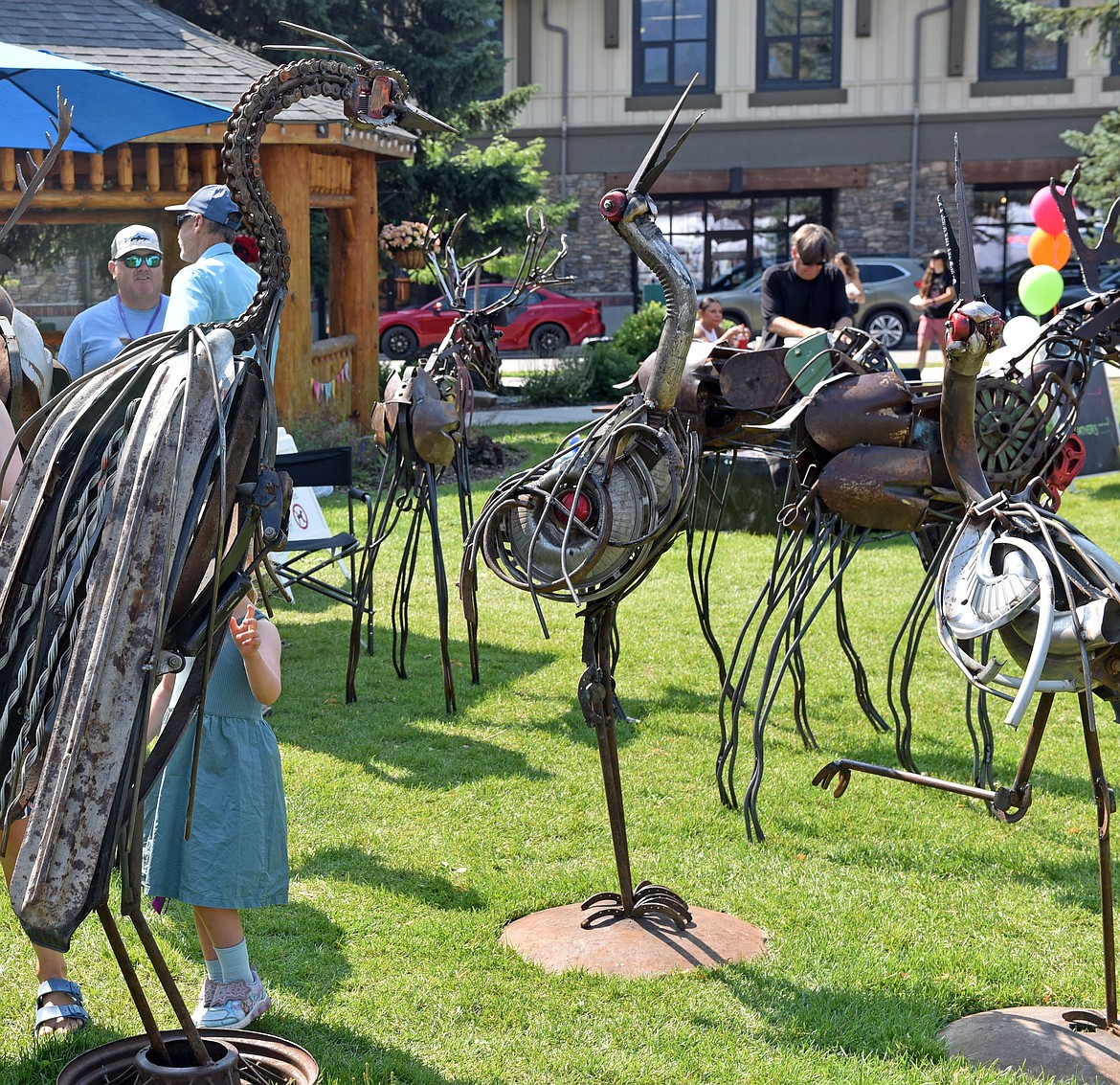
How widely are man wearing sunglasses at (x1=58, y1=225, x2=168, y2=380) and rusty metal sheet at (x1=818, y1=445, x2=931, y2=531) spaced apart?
318 cm

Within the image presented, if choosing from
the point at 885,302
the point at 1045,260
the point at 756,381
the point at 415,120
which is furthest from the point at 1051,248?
the point at 885,302

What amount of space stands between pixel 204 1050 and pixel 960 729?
425cm

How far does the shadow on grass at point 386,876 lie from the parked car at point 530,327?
759 inches

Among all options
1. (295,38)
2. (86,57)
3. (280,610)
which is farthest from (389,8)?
(280,610)

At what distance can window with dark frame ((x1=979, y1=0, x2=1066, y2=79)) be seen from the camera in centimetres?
2595

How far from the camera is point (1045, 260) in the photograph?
408 inches

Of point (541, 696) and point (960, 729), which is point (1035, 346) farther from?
point (541, 696)

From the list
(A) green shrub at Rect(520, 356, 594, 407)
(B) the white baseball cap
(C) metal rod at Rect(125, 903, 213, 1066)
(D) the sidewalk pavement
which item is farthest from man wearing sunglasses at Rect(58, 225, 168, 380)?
(A) green shrub at Rect(520, 356, 594, 407)

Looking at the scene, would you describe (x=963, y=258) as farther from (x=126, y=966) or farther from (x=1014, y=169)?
(x=1014, y=169)

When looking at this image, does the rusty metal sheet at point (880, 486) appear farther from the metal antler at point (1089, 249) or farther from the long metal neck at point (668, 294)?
the metal antler at point (1089, 249)

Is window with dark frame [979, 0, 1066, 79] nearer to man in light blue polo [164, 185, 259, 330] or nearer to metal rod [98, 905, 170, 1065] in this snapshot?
man in light blue polo [164, 185, 259, 330]

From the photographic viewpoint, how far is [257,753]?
351cm

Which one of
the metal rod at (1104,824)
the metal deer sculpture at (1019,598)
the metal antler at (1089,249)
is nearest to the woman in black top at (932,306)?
the metal antler at (1089,249)

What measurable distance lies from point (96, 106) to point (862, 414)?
4077 millimetres
